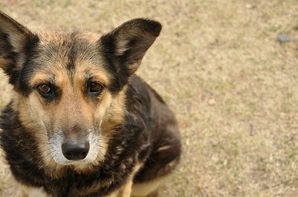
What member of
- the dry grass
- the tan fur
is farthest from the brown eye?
the dry grass

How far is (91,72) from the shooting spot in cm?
384

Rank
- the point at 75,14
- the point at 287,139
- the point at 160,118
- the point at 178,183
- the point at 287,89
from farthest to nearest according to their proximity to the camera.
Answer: the point at 75,14
the point at 287,89
the point at 287,139
the point at 178,183
the point at 160,118

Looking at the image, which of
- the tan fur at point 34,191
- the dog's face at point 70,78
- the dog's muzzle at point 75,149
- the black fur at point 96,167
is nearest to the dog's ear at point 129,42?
the dog's face at point 70,78

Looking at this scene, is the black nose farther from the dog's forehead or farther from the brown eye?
the dog's forehead

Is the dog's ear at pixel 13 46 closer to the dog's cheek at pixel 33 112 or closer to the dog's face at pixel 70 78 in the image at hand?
the dog's face at pixel 70 78

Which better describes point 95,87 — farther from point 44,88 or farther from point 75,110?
point 44,88

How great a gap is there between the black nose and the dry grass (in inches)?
104

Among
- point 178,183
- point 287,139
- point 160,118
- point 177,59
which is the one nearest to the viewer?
point 160,118

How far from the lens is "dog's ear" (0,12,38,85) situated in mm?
3799

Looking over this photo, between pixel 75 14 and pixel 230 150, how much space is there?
443cm

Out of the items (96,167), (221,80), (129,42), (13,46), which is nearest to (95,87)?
(129,42)

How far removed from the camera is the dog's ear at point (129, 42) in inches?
153

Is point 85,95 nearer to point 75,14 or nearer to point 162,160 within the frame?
point 162,160

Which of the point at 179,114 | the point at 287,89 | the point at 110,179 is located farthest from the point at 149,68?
the point at 110,179
